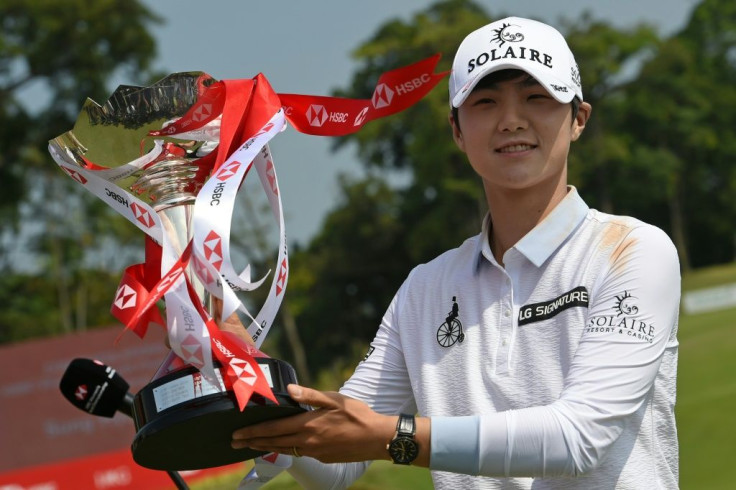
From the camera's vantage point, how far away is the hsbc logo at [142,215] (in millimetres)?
2229

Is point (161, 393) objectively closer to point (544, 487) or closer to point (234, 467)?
point (544, 487)

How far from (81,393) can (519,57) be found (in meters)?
1.19

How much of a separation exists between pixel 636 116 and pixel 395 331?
4295 centimetres

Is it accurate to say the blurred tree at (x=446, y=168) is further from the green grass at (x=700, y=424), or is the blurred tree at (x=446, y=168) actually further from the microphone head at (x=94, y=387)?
the microphone head at (x=94, y=387)

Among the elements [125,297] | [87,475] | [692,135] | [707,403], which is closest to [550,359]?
[125,297]

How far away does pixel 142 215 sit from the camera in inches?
88.4

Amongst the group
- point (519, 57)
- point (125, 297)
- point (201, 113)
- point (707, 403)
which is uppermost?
point (707, 403)

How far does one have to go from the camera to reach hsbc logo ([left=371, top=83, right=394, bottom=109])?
2445 millimetres

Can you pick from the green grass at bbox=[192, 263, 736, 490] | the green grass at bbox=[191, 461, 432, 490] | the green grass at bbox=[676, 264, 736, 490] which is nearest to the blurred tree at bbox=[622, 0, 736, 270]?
the green grass at bbox=[676, 264, 736, 490]

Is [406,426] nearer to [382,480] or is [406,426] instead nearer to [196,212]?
[196,212]

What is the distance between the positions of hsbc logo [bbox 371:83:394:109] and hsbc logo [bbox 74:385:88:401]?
0.88 meters

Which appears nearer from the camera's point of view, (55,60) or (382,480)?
(382,480)

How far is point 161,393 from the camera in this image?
6.79ft

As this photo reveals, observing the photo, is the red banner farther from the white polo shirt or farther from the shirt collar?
the shirt collar
